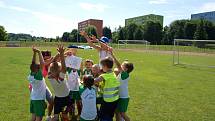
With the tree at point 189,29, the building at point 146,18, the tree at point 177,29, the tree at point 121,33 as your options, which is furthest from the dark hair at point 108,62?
the building at point 146,18

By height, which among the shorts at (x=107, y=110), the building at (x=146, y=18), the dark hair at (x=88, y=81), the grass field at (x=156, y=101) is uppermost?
the building at (x=146, y=18)

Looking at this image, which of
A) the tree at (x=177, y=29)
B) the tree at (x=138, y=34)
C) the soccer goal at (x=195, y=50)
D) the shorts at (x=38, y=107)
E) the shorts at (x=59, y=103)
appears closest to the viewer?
the shorts at (x=38, y=107)

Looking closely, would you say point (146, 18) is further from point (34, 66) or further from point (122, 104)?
point (34, 66)

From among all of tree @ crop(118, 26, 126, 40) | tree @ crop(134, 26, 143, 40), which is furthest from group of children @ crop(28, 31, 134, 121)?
tree @ crop(118, 26, 126, 40)

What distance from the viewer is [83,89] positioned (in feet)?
21.9

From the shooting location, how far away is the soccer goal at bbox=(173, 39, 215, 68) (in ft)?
107

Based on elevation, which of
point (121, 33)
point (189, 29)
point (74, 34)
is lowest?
point (74, 34)

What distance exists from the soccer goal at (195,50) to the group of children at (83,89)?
78.7ft

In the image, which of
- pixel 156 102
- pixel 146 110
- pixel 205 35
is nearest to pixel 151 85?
pixel 156 102

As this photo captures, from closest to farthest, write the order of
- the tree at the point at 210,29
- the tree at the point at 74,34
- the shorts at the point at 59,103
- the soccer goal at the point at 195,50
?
the shorts at the point at 59,103, the soccer goal at the point at 195,50, the tree at the point at 210,29, the tree at the point at 74,34

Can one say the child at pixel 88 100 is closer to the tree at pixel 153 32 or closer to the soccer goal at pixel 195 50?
the soccer goal at pixel 195 50

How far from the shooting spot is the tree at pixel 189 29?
10050 cm

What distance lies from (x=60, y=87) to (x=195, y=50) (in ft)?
122

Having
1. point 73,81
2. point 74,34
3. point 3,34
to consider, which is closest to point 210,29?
point 74,34
